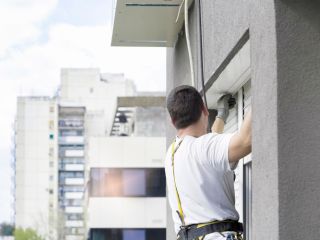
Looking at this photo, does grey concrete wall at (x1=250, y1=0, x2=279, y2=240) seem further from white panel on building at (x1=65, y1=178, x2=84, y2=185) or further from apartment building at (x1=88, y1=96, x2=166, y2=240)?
white panel on building at (x1=65, y1=178, x2=84, y2=185)

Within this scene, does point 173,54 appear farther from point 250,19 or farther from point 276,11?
point 276,11

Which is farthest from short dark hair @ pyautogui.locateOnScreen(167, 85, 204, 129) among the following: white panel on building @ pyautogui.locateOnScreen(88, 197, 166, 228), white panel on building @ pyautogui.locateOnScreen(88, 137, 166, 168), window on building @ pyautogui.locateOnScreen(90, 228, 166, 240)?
window on building @ pyautogui.locateOnScreen(90, 228, 166, 240)

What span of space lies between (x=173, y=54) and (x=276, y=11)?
4.13 m

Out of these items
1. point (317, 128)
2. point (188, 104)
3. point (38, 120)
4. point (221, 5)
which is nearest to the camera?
point (317, 128)

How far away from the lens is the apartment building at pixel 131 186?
4300 centimetres

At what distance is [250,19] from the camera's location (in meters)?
3.91

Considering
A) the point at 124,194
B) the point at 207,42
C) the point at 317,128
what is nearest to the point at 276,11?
the point at 317,128

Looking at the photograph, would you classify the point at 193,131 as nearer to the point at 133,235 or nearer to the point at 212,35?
the point at 212,35

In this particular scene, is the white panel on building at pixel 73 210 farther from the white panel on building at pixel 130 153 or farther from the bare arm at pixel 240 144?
the bare arm at pixel 240 144

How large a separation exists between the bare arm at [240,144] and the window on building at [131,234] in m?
39.8

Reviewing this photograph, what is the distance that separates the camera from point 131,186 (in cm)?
4347

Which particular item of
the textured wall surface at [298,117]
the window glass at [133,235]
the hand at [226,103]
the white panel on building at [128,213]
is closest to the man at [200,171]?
the textured wall surface at [298,117]

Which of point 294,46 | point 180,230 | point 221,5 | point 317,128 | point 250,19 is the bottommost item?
point 180,230

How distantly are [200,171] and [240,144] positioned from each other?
28 cm
